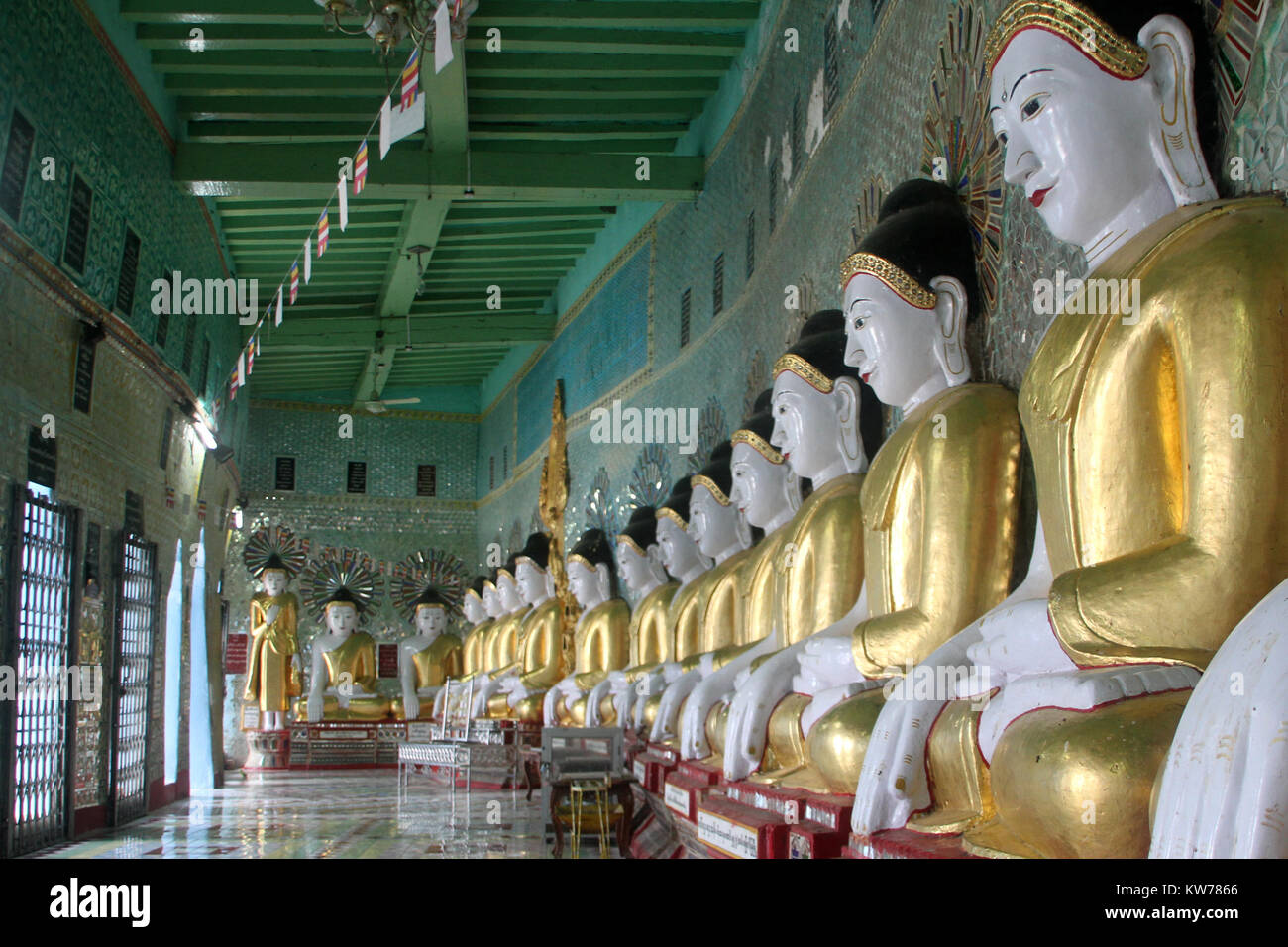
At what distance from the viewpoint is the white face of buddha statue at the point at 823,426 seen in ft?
15.0

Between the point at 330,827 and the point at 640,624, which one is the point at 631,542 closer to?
the point at 640,624

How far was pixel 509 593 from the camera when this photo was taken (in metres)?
13.5

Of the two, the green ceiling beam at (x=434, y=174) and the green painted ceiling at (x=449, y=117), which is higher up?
the green painted ceiling at (x=449, y=117)

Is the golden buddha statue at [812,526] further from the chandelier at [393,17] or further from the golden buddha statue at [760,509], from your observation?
the chandelier at [393,17]

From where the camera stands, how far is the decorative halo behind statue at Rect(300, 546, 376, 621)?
18.0 m

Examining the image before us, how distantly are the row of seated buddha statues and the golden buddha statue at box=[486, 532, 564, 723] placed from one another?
661 cm

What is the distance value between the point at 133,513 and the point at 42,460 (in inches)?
77.7

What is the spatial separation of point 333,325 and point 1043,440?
1190 cm

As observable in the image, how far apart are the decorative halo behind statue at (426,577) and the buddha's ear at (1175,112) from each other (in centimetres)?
1645

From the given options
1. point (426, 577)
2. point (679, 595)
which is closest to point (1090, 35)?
point (679, 595)

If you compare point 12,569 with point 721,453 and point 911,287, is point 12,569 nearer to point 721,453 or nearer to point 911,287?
point 721,453

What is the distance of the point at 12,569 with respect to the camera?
5594 millimetres

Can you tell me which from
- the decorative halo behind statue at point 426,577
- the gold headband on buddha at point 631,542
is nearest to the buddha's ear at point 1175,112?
the gold headband on buddha at point 631,542

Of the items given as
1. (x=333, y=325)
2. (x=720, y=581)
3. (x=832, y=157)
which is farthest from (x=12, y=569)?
(x=333, y=325)
